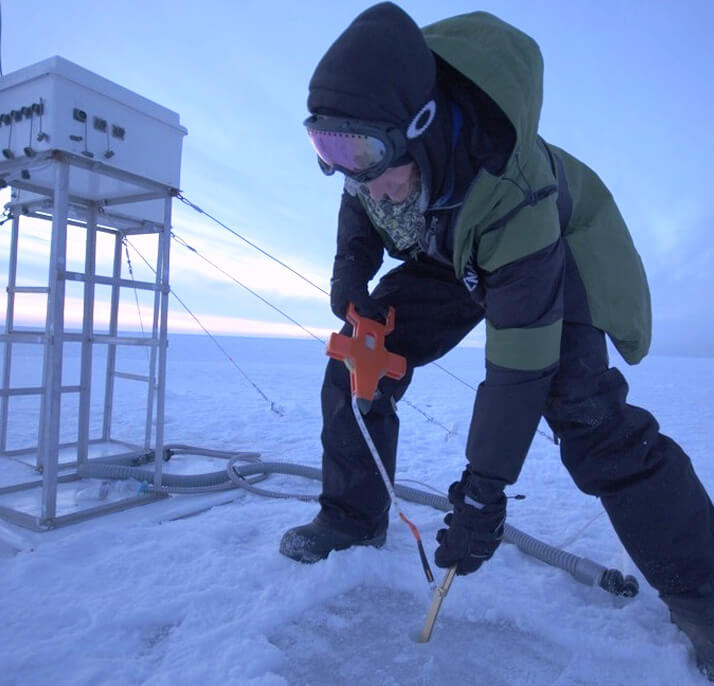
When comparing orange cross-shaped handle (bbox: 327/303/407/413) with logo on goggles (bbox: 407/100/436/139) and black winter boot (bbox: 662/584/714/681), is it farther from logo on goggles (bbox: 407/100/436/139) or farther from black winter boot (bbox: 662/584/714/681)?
black winter boot (bbox: 662/584/714/681)

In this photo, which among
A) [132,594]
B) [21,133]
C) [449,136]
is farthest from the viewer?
[21,133]

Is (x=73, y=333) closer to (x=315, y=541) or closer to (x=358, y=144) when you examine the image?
(x=315, y=541)

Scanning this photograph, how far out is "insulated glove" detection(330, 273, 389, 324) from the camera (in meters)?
1.87

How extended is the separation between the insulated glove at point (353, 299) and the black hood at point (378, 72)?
2.33 feet

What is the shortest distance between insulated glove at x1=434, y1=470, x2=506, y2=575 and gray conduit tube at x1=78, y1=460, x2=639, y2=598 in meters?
0.52

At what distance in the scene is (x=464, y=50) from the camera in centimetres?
120

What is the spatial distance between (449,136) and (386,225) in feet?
1.50

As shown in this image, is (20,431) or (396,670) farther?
(20,431)

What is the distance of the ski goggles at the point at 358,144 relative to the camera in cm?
119

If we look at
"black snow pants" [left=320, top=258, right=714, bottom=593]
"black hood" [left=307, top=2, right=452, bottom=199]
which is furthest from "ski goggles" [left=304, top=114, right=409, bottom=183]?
"black snow pants" [left=320, top=258, right=714, bottom=593]

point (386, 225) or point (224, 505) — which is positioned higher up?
point (386, 225)

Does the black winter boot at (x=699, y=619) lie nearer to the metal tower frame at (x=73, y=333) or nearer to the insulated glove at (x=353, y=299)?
the insulated glove at (x=353, y=299)

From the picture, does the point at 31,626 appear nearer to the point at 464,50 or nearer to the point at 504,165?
the point at 504,165

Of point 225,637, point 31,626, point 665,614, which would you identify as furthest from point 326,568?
point 665,614
